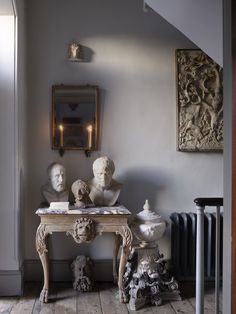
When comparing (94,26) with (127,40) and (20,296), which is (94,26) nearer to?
(127,40)

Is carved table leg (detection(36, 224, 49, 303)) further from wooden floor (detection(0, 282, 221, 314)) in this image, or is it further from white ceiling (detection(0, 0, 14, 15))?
white ceiling (detection(0, 0, 14, 15))

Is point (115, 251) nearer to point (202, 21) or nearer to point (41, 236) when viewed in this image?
point (41, 236)

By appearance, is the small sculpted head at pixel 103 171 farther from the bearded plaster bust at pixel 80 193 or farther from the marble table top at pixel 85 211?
the marble table top at pixel 85 211

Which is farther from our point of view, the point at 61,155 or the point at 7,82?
the point at 61,155

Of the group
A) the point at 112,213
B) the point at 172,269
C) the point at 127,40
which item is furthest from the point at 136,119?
the point at 172,269

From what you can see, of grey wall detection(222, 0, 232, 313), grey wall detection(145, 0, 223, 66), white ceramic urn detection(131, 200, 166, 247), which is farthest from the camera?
white ceramic urn detection(131, 200, 166, 247)

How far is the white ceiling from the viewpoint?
133 inches

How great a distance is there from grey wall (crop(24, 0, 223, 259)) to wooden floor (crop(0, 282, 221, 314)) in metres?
0.42

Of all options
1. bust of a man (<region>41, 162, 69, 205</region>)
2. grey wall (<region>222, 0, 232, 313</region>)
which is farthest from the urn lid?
grey wall (<region>222, 0, 232, 313</region>)

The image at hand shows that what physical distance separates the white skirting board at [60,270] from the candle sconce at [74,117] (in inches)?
40.5

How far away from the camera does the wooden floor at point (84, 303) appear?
330 cm

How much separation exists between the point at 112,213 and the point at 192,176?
1.05m

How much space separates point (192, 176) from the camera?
163 inches

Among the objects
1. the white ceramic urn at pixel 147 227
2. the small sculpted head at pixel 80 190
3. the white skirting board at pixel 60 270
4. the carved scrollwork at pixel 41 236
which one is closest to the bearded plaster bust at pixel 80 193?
the small sculpted head at pixel 80 190
